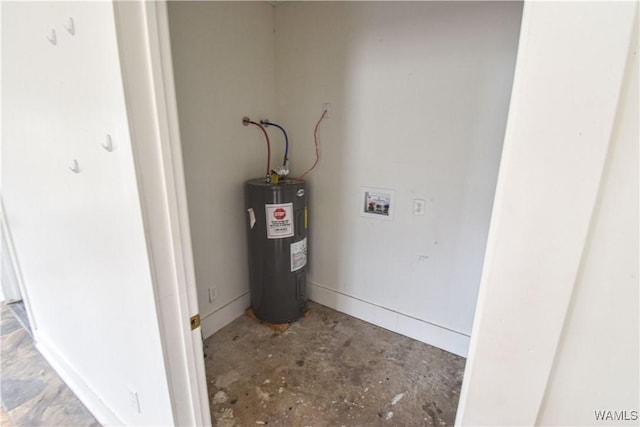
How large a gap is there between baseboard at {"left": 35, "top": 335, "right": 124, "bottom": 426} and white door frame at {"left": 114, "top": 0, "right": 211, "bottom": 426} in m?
0.69

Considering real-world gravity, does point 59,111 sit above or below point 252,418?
above

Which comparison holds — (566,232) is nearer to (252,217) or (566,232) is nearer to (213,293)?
(252,217)

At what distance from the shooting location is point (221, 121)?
6.11 feet

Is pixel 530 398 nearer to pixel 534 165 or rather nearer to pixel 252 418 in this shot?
pixel 534 165

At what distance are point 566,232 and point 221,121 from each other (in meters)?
1.86

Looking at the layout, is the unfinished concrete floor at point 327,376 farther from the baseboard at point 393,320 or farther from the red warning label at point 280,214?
the red warning label at point 280,214

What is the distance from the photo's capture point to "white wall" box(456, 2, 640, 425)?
388mm

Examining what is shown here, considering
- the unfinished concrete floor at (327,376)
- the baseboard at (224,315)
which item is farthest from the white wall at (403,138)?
the baseboard at (224,315)

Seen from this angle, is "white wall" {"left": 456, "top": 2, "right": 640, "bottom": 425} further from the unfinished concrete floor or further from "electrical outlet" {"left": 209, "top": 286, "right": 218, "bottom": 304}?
"electrical outlet" {"left": 209, "top": 286, "right": 218, "bottom": 304}

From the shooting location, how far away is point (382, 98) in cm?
180

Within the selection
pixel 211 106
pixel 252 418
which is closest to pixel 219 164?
pixel 211 106

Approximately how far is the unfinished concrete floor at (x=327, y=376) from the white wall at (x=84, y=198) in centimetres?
56

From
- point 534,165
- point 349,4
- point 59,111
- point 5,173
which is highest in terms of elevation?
point 349,4

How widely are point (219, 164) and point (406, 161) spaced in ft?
3.99
